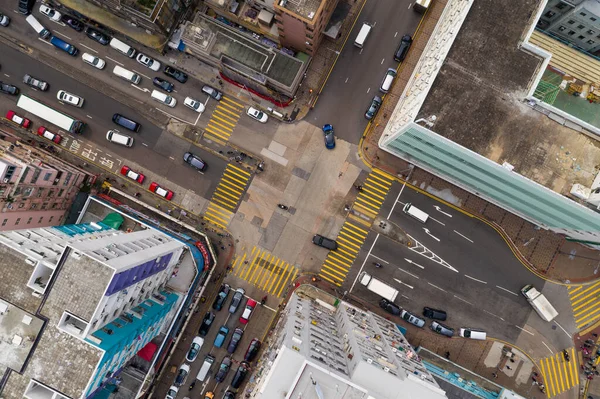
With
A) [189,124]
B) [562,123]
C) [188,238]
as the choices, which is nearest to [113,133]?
[189,124]

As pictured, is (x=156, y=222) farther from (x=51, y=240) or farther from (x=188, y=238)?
(x=51, y=240)

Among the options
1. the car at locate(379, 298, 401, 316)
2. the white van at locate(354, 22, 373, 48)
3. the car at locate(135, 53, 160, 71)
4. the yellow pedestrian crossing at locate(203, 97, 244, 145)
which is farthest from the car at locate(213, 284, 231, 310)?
the white van at locate(354, 22, 373, 48)

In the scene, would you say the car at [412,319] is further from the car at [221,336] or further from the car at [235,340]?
the car at [221,336]

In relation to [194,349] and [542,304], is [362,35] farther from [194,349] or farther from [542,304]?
[194,349]

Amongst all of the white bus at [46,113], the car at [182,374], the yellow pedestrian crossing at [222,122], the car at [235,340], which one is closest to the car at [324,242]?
the car at [235,340]

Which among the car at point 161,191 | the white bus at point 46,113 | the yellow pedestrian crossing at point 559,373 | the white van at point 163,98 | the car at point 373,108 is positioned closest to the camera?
the car at point 373,108

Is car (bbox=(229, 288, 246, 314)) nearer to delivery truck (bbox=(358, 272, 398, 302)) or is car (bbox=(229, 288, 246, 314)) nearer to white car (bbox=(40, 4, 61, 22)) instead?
delivery truck (bbox=(358, 272, 398, 302))

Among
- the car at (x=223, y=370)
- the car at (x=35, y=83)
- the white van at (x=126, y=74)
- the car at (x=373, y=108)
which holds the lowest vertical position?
the car at (x=223, y=370)
